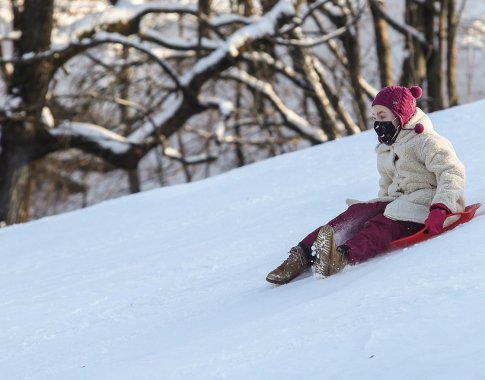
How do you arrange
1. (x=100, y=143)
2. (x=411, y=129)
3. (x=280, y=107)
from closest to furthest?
(x=411, y=129), (x=100, y=143), (x=280, y=107)

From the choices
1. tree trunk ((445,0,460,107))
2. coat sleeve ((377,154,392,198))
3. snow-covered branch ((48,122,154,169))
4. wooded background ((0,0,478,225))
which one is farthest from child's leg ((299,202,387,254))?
tree trunk ((445,0,460,107))

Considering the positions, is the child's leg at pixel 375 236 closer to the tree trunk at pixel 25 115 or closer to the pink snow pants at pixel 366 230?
the pink snow pants at pixel 366 230

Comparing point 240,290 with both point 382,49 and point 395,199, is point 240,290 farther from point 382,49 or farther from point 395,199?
point 382,49

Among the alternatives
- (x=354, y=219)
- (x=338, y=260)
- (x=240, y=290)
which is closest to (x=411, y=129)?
(x=354, y=219)

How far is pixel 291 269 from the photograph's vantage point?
186 inches

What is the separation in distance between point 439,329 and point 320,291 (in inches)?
40.9

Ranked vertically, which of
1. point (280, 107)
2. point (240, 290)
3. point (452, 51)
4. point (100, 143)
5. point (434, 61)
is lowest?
point (434, 61)

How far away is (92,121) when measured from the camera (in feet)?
54.2

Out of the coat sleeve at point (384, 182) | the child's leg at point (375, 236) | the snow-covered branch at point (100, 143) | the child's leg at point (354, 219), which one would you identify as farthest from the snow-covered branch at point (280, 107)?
the child's leg at point (375, 236)

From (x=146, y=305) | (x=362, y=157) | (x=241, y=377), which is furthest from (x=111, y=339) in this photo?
(x=362, y=157)

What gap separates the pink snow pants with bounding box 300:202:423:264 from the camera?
459 centimetres

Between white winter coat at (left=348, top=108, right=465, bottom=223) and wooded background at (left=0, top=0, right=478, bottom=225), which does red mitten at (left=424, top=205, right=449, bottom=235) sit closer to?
white winter coat at (left=348, top=108, right=465, bottom=223)

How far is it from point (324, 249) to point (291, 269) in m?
0.34

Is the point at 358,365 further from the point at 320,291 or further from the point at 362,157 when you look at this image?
the point at 362,157
